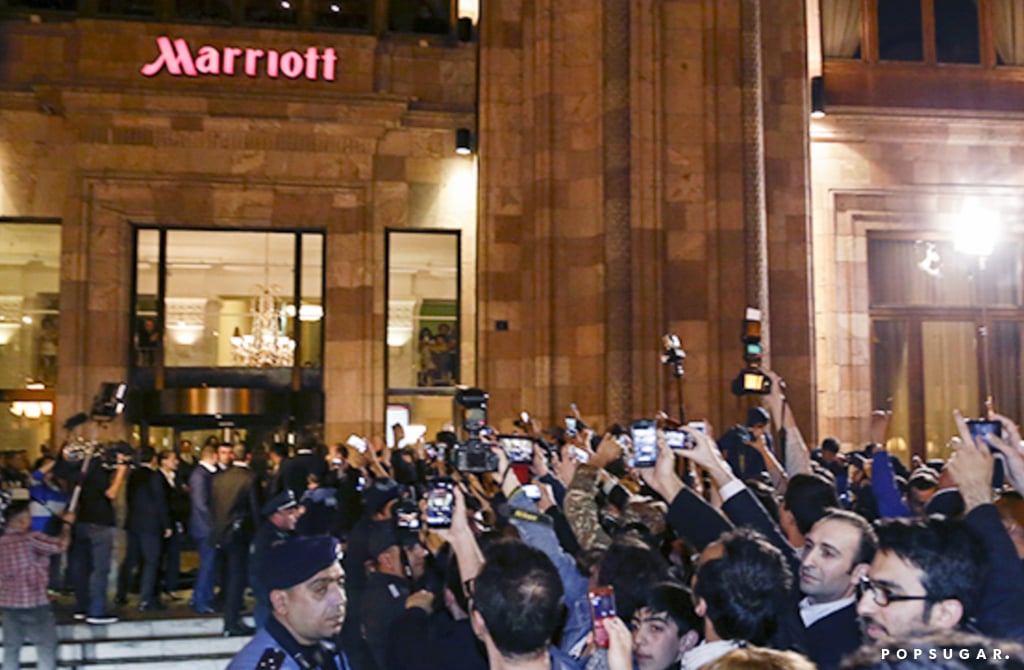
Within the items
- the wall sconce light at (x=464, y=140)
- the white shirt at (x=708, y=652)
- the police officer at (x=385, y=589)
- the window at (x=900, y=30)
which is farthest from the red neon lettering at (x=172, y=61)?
the white shirt at (x=708, y=652)

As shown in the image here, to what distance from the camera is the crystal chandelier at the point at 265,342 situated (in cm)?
1997

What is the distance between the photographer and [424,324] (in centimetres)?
2048

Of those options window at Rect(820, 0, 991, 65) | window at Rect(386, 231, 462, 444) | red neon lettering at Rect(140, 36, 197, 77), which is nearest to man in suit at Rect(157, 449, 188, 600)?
window at Rect(386, 231, 462, 444)

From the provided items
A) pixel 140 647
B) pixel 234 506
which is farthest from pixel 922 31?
pixel 140 647

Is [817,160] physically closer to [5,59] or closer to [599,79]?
[599,79]

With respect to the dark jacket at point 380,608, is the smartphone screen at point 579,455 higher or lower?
higher

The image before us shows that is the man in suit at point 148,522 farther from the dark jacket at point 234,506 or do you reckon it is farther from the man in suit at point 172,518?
the dark jacket at point 234,506

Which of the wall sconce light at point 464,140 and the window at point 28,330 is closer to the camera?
the window at point 28,330

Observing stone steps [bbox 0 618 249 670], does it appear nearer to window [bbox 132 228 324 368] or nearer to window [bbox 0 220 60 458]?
window [bbox 0 220 60 458]

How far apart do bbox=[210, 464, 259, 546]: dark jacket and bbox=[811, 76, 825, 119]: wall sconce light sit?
12.5 meters

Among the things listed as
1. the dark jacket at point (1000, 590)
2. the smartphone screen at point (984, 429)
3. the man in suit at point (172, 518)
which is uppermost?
the smartphone screen at point (984, 429)

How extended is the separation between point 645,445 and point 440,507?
114cm

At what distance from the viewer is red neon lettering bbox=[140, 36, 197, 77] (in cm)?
1939

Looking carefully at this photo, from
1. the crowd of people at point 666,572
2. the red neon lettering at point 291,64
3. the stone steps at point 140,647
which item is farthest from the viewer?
the red neon lettering at point 291,64
